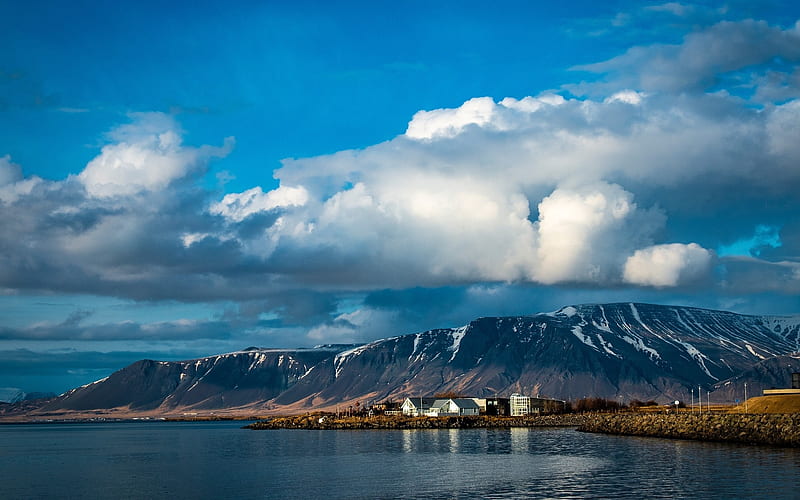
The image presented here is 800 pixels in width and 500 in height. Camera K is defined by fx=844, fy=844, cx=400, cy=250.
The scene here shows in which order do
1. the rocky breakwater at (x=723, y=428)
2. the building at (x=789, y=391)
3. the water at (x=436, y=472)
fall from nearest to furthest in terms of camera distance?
1. the water at (x=436, y=472)
2. the rocky breakwater at (x=723, y=428)
3. the building at (x=789, y=391)

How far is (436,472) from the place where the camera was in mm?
92625

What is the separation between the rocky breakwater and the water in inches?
231

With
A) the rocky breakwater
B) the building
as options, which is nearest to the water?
the rocky breakwater

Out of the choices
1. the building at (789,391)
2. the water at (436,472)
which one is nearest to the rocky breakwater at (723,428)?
the water at (436,472)

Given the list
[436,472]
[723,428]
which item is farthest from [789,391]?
[436,472]

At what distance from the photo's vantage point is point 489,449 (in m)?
128

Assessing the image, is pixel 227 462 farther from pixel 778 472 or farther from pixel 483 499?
pixel 778 472

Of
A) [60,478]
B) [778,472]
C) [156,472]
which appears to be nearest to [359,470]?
[156,472]

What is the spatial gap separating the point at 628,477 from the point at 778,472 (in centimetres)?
1444

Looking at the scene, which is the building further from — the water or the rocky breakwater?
the water

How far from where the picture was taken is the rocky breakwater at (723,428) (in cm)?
11544

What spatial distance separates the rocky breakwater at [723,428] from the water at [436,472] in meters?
5.86

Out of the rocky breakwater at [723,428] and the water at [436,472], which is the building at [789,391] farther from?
the water at [436,472]

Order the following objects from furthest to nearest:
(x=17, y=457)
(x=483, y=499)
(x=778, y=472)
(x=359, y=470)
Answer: (x=17, y=457)
(x=359, y=470)
(x=778, y=472)
(x=483, y=499)
